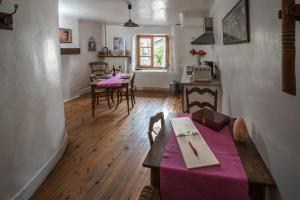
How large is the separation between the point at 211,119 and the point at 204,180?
76 centimetres

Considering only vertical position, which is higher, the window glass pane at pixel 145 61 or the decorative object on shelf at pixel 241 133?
the window glass pane at pixel 145 61

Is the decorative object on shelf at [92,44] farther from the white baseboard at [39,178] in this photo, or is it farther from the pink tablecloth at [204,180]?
the pink tablecloth at [204,180]

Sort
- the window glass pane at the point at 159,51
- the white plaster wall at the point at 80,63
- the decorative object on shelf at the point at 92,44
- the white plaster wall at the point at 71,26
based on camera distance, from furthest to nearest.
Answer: the window glass pane at the point at 159,51, the decorative object on shelf at the point at 92,44, the white plaster wall at the point at 80,63, the white plaster wall at the point at 71,26

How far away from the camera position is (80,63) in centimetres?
683

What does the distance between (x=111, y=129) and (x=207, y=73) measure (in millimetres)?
1888

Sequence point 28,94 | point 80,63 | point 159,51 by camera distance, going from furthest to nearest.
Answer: point 159,51 → point 80,63 → point 28,94

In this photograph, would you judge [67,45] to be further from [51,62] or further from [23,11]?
[23,11]

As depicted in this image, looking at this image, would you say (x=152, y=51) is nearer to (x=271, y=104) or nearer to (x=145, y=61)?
(x=145, y=61)

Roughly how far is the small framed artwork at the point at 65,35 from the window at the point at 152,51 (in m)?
2.49

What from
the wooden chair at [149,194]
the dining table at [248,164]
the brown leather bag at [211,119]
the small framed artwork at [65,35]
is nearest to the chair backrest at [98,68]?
the small framed artwork at [65,35]

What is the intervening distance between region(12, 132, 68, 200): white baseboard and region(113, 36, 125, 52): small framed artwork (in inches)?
207

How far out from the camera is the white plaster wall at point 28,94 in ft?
6.16

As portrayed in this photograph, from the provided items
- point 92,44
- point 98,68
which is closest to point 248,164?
point 98,68

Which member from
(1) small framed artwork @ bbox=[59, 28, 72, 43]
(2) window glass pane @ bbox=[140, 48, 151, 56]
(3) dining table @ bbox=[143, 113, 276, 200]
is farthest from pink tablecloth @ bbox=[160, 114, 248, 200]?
(2) window glass pane @ bbox=[140, 48, 151, 56]
